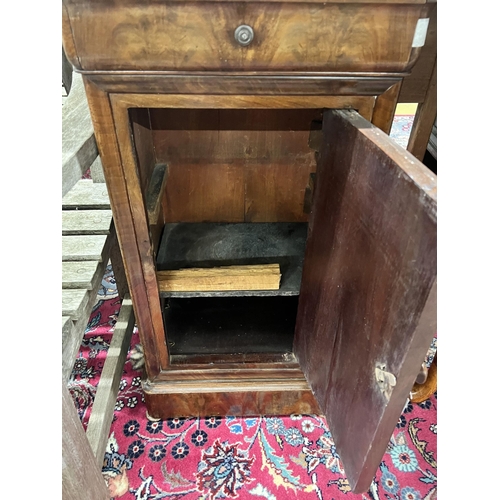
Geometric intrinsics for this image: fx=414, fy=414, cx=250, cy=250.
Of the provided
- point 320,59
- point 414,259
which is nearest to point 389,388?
point 414,259

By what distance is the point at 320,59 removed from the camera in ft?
2.07

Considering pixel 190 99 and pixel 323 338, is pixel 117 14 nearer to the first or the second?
pixel 190 99

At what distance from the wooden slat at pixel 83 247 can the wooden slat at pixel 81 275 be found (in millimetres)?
19

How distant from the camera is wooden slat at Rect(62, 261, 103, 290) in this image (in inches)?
35.5

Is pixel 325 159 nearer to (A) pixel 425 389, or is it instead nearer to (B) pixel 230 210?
(A) pixel 425 389

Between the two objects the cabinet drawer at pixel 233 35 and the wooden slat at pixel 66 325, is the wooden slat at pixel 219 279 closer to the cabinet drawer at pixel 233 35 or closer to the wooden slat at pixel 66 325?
the wooden slat at pixel 66 325

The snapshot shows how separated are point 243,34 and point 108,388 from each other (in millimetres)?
937

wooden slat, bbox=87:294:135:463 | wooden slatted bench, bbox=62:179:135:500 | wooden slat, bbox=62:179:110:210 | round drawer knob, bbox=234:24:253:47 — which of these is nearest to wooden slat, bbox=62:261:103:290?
wooden slatted bench, bbox=62:179:135:500

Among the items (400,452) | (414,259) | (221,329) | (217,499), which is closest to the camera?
(414,259)

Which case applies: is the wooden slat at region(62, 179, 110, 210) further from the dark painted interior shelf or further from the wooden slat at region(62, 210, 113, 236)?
the dark painted interior shelf

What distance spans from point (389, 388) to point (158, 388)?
2.33ft

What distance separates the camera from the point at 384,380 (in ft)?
1.85

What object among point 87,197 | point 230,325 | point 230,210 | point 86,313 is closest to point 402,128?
point 230,210

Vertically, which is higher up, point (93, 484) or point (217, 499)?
point (93, 484)
